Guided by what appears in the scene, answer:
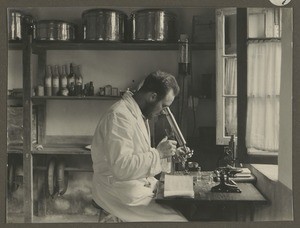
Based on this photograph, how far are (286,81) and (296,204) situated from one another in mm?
572

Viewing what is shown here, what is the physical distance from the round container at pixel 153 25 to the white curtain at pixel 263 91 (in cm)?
37

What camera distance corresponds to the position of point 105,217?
2.01m

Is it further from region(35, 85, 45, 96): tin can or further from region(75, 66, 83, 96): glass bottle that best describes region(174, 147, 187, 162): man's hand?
region(35, 85, 45, 96): tin can

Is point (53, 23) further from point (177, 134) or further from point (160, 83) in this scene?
point (177, 134)

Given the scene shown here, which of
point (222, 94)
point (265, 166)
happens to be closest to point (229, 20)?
point (222, 94)

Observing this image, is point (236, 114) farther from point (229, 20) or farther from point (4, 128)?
point (4, 128)

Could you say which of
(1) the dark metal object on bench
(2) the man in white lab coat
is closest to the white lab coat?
(2) the man in white lab coat

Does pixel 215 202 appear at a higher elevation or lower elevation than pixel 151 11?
lower

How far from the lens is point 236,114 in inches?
79.0

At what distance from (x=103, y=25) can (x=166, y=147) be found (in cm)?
61

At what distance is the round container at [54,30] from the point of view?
1.95 m

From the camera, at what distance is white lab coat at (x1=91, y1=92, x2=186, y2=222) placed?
1.96m

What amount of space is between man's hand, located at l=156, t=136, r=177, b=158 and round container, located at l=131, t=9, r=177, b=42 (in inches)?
17.7

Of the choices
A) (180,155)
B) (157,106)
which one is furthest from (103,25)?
(180,155)
